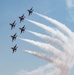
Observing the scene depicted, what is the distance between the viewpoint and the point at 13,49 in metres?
187

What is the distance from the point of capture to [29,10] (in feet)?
619

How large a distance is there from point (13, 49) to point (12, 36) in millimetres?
7510

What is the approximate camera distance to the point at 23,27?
188125mm

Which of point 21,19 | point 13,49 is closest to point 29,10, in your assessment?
point 21,19

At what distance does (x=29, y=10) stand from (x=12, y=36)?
56.8 feet

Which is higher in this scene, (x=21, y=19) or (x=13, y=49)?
(x=21, y=19)

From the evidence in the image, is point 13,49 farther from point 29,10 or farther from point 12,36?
point 29,10

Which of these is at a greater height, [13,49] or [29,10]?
[29,10]

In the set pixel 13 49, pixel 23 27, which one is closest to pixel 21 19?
pixel 23 27

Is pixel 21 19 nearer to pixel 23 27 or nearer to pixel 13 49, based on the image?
pixel 23 27

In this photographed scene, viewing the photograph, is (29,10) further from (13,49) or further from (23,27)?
(13,49)

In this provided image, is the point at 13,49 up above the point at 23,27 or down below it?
below

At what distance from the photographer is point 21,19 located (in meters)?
190

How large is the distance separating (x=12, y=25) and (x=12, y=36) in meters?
6.33
